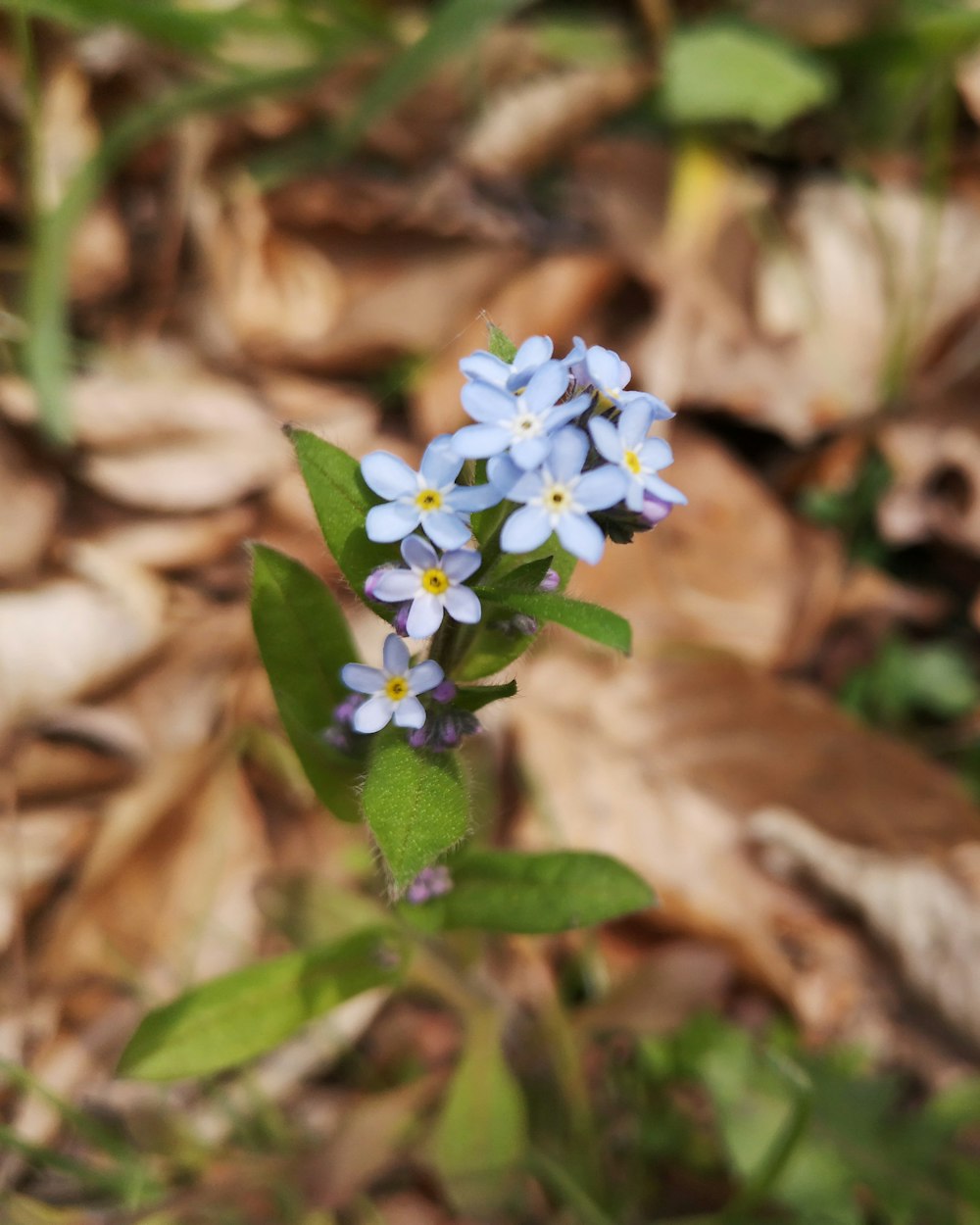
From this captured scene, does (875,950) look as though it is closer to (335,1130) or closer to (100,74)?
(335,1130)

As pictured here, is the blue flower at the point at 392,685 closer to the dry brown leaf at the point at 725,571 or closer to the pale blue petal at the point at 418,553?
the pale blue petal at the point at 418,553

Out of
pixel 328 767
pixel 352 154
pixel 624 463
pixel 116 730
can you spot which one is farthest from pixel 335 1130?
pixel 352 154

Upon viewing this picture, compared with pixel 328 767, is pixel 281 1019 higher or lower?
lower

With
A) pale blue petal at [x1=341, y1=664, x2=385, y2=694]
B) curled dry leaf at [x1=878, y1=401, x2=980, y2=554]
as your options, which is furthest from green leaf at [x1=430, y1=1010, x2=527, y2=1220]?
curled dry leaf at [x1=878, y1=401, x2=980, y2=554]

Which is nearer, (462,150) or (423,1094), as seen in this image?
(423,1094)

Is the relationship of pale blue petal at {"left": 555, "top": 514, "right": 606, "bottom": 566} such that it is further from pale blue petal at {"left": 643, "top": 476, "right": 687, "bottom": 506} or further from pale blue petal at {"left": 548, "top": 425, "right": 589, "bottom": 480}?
pale blue petal at {"left": 643, "top": 476, "right": 687, "bottom": 506}

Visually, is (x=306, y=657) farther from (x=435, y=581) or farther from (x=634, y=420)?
(x=634, y=420)
